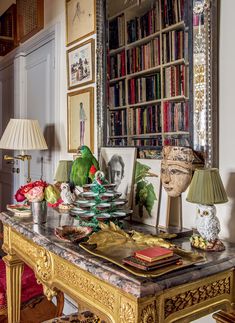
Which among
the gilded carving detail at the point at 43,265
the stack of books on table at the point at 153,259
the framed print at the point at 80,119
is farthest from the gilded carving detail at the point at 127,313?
the framed print at the point at 80,119

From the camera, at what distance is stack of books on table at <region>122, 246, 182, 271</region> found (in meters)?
1.03

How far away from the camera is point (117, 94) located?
1899mm

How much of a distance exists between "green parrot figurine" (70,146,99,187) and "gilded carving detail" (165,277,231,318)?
0.82 meters

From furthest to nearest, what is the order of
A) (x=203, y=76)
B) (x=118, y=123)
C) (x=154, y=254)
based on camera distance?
(x=118, y=123), (x=203, y=76), (x=154, y=254)

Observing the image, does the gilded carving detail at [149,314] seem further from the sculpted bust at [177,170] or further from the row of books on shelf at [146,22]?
the row of books on shelf at [146,22]

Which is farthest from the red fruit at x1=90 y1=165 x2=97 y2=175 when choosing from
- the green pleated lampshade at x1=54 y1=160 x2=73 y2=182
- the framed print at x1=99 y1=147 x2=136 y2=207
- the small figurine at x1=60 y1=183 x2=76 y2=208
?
the green pleated lampshade at x1=54 y1=160 x2=73 y2=182

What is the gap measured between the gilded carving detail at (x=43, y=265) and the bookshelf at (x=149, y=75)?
655 millimetres

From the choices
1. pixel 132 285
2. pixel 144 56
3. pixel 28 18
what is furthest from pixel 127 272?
pixel 28 18

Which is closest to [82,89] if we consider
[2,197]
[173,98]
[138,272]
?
[173,98]

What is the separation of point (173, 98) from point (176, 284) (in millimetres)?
802

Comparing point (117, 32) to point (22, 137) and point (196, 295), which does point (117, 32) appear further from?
point (196, 295)

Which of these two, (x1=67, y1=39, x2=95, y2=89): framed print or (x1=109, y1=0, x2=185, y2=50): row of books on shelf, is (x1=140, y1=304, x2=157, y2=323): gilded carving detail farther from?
(x1=67, y1=39, x2=95, y2=89): framed print

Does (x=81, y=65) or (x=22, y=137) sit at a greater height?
(x=81, y=65)

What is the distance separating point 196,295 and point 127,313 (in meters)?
0.23
